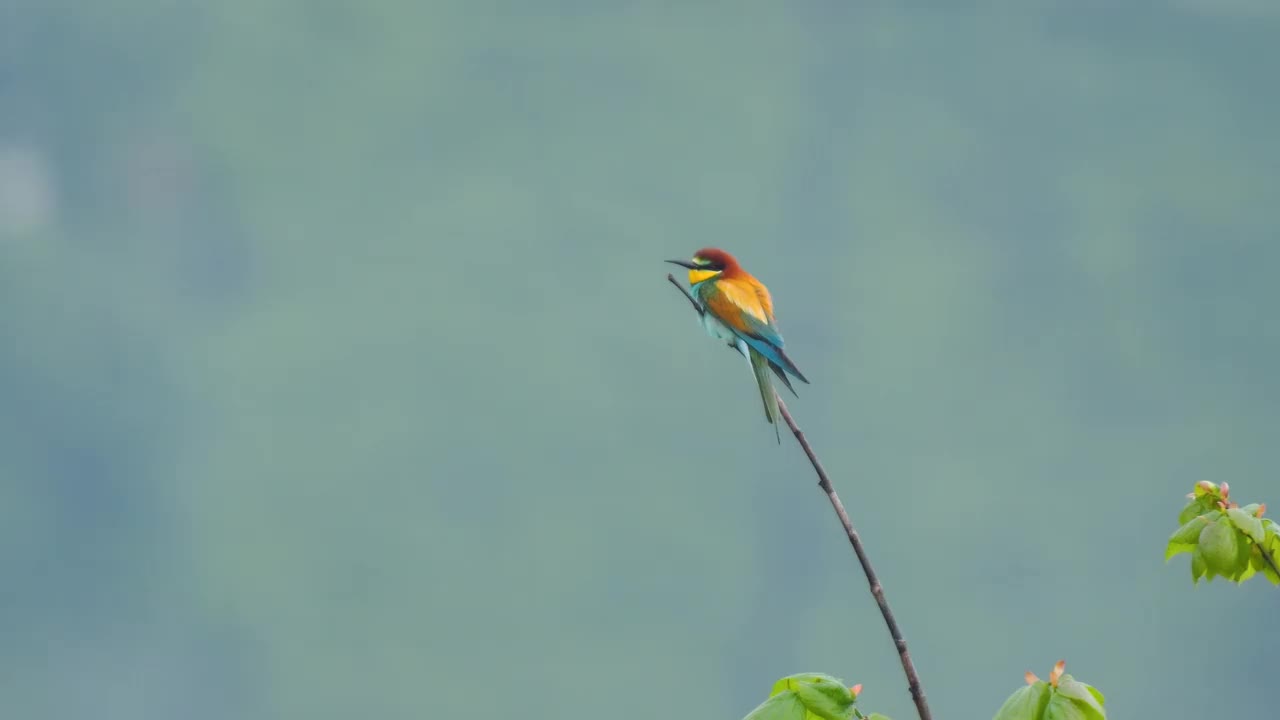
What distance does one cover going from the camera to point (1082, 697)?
4.23 feet

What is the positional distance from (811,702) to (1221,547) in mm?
649

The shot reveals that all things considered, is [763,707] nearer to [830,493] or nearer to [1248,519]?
[830,493]

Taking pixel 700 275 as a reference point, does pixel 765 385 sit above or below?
below

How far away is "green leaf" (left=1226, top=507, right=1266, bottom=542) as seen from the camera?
1628mm

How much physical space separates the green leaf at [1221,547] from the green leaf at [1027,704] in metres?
0.45

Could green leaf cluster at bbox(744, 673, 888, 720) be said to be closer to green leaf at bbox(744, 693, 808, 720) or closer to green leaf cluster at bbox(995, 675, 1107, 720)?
green leaf at bbox(744, 693, 808, 720)

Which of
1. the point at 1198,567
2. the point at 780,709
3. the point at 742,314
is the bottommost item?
the point at 780,709

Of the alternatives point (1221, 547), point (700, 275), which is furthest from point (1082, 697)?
point (700, 275)

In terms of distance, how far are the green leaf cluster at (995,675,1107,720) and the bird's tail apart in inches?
37.7

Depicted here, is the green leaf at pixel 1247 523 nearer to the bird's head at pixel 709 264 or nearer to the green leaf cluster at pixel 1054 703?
the green leaf cluster at pixel 1054 703

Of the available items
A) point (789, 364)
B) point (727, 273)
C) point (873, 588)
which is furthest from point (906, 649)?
point (727, 273)

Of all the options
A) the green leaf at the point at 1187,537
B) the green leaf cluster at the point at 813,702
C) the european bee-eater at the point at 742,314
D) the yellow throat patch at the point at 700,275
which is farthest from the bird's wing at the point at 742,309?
the green leaf cluster at the point at 813,702

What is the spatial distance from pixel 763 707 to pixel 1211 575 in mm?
686

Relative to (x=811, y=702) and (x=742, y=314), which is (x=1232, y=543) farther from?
(x=742, y=314)
